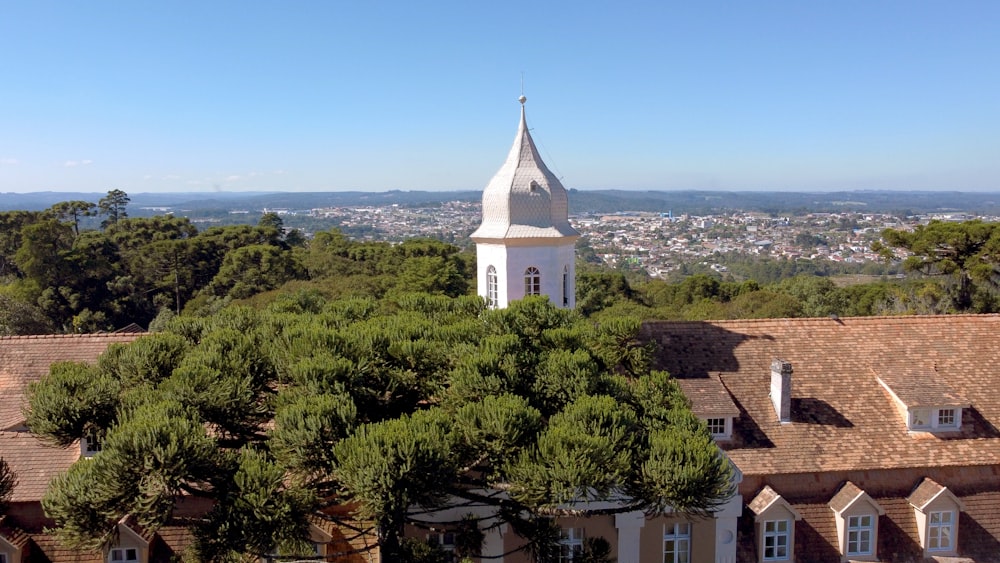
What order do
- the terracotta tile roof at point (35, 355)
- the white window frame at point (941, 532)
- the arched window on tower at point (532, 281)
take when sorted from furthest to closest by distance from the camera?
the arched window on tower at point (532, 281)
the terracotta tile roof at point (35, 355)
the white window frame at point (941, 532)

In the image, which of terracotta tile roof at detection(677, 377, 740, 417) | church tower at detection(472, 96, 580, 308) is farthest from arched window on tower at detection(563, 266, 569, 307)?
terracotta tile roof at detection(677, 377, 740, 417)

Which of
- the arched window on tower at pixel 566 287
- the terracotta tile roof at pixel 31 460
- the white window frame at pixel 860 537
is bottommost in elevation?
the white window frame at pixel 860 537

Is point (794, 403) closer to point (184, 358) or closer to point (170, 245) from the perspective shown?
point (184, 358)

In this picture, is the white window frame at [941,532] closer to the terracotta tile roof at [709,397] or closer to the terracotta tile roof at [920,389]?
the terracotta tile roof at [920,389]

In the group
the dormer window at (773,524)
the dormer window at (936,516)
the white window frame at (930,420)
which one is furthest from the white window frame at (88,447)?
the white window frame at (930,420)

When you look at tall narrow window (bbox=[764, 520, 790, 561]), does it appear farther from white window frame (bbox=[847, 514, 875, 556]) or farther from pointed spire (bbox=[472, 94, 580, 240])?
pointed spire (bbox=[472, 94, 580, 240])

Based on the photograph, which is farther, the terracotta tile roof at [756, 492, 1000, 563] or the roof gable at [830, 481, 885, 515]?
the terracotta tile roof at [756, 492, 1000, 563]
